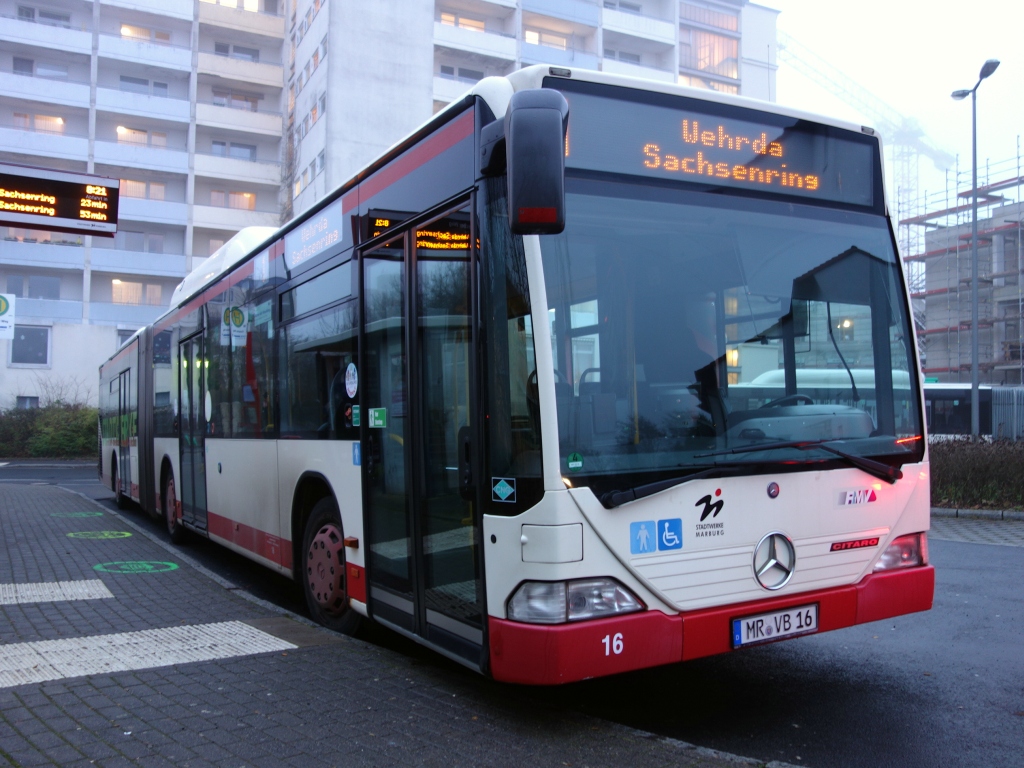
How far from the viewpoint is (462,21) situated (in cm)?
5553

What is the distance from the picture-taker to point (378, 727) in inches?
174

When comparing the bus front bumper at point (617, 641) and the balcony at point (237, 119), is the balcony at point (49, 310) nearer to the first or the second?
the balcony at point (237, 119)

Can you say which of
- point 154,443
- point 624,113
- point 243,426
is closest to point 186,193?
point 154,443

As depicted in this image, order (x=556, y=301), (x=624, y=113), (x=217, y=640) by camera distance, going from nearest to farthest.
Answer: (x=556, y=301) → (x=624, y=113) → (x=217, y=640)

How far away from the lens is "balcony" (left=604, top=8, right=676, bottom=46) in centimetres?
5831

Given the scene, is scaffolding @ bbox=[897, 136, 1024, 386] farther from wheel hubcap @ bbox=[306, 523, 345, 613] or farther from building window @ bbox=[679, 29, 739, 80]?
wheel hubcap @ bbox=[306, 523, 345, 613]

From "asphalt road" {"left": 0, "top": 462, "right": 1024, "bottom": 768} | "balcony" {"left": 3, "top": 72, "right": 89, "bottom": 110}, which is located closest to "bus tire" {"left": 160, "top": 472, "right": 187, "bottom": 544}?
"asphalt road" {"left": 0, "top": 462, "right": 1024, "bottom": 768}

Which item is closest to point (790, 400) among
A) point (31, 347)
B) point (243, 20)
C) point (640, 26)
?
point (31, 347)

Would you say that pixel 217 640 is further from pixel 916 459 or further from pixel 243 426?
pixel 916 459

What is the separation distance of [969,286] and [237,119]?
139 feet

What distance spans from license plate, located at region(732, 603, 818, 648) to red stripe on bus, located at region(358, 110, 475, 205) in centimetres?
281

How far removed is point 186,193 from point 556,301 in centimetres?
5444

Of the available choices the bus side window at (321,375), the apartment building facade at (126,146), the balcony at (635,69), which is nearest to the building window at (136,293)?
the apartment building facade at (126,146)

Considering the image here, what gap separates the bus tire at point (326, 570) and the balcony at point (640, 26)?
56.9 meters
